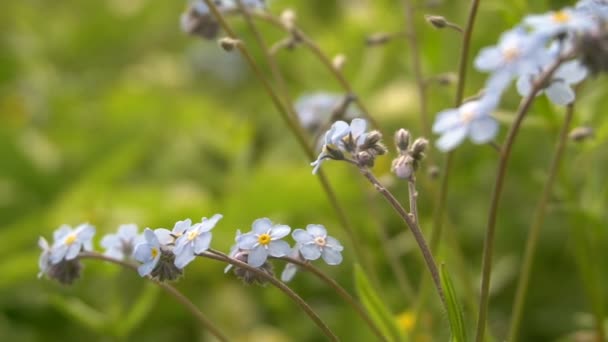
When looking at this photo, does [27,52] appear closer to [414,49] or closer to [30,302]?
[30,302]

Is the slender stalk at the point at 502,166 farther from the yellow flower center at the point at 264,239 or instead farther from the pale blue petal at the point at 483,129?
the yellow flower center at the point at 264,239

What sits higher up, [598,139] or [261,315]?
[261,315]

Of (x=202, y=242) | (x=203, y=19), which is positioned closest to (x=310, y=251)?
(x=202, y=242)

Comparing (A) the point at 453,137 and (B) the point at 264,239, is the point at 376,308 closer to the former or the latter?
(B) the point at 264,239

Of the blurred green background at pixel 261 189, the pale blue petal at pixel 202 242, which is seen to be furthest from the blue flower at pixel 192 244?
the blurred green background at pixel 261 189

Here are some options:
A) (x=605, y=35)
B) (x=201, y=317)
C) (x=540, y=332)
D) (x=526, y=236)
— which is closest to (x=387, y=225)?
(x=526, y=236)

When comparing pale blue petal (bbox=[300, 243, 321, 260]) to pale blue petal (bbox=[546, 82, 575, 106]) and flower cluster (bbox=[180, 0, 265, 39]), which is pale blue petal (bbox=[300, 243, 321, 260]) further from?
flower cluster (bbox=[180, 0, 265, 39])
